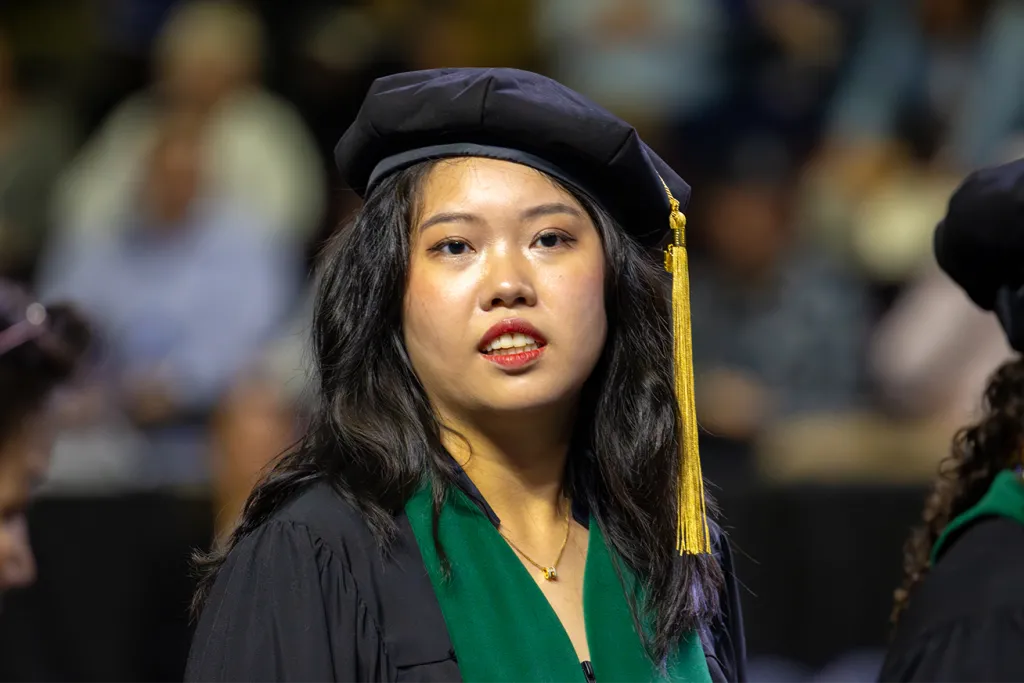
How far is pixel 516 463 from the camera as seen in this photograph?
243 cm

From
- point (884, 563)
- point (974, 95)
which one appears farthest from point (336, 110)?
point (884, 563)

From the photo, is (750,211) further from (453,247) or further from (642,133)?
(453,247)

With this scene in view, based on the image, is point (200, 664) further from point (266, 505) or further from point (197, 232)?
point (197, 232)

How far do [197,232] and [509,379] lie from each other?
4.13 meters

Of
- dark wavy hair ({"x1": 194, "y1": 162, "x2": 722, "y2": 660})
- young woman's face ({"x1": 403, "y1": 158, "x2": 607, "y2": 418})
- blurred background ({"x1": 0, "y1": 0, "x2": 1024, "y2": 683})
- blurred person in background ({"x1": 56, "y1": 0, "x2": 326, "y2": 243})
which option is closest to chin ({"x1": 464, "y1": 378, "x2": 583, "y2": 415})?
young woman's face ({"x1": 403, "y1": 158, "x2": 607, "y2": 418})

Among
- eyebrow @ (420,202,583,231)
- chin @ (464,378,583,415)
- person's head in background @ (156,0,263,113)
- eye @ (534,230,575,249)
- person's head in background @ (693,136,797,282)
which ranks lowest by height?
chin @ (464,378,583,415)

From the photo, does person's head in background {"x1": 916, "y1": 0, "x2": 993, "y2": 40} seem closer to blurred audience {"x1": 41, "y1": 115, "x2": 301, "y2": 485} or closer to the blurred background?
the blurred background

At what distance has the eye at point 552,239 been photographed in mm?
2320

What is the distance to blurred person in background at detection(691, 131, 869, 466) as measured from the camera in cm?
575

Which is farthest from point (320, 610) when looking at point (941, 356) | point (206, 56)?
point (206, 56)

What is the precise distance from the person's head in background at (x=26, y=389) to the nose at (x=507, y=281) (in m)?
1.13

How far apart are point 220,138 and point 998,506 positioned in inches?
169

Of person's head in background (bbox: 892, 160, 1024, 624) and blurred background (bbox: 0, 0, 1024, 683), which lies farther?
blurred background (bbox: 0, 0, 1024, 683)

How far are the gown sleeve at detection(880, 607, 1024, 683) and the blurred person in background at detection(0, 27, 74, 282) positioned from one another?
5134 millimetres
